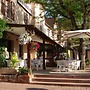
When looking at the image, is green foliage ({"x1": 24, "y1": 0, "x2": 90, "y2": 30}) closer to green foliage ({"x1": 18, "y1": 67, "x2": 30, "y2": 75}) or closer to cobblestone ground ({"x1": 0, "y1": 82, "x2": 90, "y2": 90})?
green foliage ({"x1": 18, "y1": 67, "x2": 30, "y2": 75})

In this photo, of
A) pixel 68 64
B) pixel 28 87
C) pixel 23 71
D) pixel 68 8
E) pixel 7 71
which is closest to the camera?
pixel 28 87

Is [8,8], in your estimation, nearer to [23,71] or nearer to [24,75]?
[23,71]

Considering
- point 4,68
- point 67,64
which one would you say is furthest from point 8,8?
point 4,68

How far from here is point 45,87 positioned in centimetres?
1268

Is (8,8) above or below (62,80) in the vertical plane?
above

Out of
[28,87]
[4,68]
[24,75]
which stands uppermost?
[4,68]

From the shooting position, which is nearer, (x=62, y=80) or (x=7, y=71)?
(x=62, y=80)

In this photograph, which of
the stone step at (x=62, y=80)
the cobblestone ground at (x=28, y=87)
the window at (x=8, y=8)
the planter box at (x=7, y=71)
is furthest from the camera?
the window at (x=8, y=8)

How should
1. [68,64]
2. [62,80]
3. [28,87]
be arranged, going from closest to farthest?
[28,87], [62,80], [68,64]

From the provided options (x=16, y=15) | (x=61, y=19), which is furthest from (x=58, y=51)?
(x=16, y=15)

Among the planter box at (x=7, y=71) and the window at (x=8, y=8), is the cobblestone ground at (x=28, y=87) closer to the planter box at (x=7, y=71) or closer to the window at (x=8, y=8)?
the planter box at (x=7, y=71)

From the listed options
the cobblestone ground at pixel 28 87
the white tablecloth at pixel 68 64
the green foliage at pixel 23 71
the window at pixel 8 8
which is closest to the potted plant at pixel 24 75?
the green foliage at pixel 23 71

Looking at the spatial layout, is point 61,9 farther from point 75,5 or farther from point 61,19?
point 61,19

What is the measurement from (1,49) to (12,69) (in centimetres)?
254
